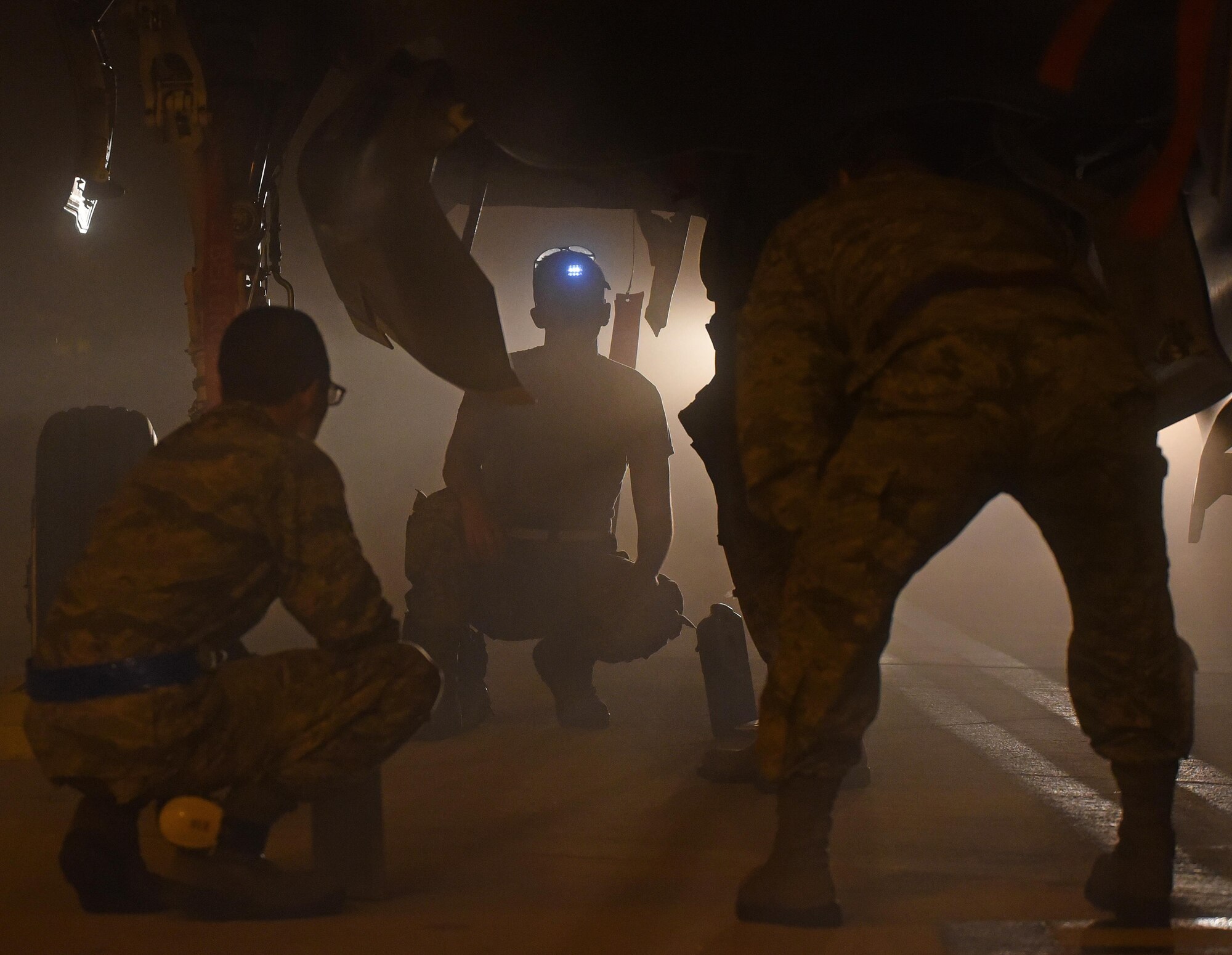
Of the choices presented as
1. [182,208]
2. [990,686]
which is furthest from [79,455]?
[182,208]

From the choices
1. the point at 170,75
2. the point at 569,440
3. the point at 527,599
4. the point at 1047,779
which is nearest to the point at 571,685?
the point at 527,599

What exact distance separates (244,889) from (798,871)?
27.4 inches

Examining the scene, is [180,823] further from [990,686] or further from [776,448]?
[990,686]

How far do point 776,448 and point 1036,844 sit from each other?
85cm

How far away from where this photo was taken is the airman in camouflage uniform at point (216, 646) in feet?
4.92

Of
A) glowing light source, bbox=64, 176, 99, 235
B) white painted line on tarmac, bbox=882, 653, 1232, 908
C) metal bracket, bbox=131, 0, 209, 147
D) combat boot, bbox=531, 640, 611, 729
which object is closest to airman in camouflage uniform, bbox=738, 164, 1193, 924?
white painted line on tarmac, bbox=882, 653, 1232, 908

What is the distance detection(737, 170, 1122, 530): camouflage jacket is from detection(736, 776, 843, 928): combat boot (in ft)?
1.27

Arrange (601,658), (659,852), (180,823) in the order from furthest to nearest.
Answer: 1. (601,658)
2. (659,852)
3. (180,823)

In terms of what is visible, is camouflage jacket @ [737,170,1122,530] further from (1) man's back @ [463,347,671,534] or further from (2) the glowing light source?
(1) man's back @ [463,347,671,534]

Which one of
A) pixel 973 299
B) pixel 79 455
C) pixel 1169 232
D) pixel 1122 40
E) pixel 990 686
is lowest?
pixel 990 686

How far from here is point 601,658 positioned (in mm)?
3334

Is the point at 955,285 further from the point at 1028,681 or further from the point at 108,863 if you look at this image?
the point at 1028,681

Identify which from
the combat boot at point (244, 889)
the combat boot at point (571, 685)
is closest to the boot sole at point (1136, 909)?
the combat boot at point (244, 889)

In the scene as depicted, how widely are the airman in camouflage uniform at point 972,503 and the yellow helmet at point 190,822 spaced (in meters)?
0.67
